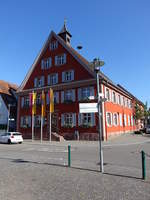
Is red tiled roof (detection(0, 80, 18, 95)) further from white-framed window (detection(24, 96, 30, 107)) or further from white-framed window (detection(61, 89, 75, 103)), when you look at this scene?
white-framed window (detection(61, 89, 75, 103))

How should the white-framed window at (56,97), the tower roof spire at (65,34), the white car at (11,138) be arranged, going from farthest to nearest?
the tower roof spire at (65,34)
the white-framed window at (56,97)
the white car at (11,138)

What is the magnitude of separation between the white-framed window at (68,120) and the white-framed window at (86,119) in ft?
3.07

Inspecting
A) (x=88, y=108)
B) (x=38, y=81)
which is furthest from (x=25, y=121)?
(x=88, y=108)

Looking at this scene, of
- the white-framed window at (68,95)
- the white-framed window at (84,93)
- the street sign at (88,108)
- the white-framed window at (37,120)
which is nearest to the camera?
the street sign at (88,108)

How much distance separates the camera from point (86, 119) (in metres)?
23.8

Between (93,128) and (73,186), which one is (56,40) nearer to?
(93,128)

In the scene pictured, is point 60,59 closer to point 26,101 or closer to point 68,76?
point 68,76

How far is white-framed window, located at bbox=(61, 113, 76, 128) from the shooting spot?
80.2ft

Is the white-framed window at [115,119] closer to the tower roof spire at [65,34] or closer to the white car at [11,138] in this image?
the white car at [11,138]

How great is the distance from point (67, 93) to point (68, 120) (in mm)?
3931

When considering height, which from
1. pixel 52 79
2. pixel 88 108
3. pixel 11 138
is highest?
pixel 52 79

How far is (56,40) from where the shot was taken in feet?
94.5

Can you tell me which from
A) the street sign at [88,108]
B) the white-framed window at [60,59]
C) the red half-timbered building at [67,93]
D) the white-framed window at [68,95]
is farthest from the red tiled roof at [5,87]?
the street sign at [88,108]

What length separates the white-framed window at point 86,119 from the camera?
23.0 m
